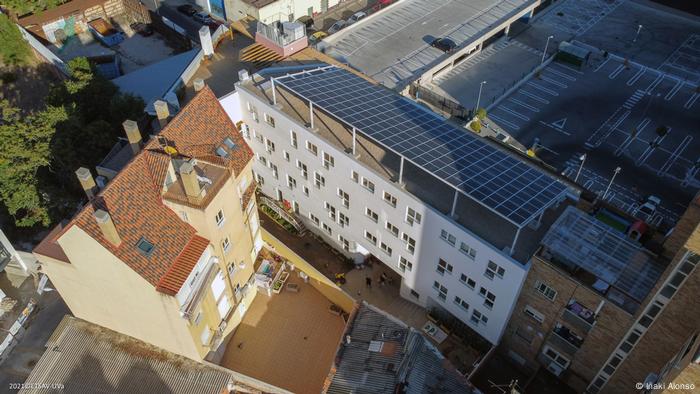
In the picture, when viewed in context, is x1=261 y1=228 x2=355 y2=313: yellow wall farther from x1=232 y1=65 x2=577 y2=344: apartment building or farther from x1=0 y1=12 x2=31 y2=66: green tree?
x1=0 y1=12 x2=31 y2=66: green tree

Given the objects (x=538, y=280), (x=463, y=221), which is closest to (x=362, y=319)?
(x=463, y=221)

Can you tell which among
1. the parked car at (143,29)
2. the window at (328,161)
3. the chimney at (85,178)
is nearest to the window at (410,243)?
Result: the window at (328,161)

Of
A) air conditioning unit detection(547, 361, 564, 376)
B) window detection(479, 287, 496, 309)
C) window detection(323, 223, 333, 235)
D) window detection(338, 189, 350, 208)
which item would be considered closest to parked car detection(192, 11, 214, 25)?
window detection(323, 223, 333, 235)

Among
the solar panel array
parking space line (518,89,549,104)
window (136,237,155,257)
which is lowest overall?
parking space line (518,89,549,104)

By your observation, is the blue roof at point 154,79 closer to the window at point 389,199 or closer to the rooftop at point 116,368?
the rooftop at point 116,368

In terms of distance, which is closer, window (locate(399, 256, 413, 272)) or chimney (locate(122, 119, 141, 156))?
chimney (locate(122, 119, 141, 156))

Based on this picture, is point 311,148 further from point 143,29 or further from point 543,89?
point 143,29

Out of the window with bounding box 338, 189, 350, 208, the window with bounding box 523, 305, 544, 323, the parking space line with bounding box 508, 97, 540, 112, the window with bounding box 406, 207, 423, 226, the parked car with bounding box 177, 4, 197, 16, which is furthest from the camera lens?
the parked car with bounding box 177, 4, 197, 16
